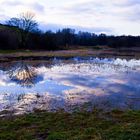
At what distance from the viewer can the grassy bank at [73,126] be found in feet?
34.7

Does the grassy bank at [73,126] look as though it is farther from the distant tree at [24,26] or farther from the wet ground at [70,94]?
the distant tree at [24,26]

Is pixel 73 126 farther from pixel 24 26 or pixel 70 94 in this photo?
pixel 24 26

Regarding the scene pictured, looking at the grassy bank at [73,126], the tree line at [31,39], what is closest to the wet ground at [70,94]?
the grassy bank at [73,126]

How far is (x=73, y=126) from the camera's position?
476 inches

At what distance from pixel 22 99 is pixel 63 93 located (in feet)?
10.2

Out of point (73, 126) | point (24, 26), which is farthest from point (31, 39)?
point (73, 126)

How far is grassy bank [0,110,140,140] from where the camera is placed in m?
10.6

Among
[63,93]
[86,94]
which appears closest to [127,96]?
[86,94]

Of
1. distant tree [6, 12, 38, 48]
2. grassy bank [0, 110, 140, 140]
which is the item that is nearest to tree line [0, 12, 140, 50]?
distant tree [6, 12, 38, 48]

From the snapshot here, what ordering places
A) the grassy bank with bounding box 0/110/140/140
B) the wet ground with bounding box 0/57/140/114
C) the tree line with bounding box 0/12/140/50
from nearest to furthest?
the grassy bank with bounding box 0/110/140/140 → the wet ground with bounding box 0/57/140/114 → the tree line with bounding box 0/12/140/50

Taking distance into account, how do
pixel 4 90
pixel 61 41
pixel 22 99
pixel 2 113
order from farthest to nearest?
pixel 61 41
pixel 4 90
pixel 22 99
pixel 2 113

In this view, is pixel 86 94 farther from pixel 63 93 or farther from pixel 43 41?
pixel 43 41

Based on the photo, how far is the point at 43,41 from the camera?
84062mm

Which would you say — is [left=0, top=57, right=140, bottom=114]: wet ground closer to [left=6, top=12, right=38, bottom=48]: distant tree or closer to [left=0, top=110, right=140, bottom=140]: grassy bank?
[left=0, top=110, right=140, bottom=140]: grassy bank
